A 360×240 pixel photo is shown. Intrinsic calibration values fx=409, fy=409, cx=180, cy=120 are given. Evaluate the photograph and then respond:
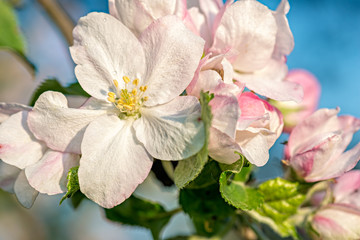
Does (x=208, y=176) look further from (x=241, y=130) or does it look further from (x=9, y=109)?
(x=9, y=109)

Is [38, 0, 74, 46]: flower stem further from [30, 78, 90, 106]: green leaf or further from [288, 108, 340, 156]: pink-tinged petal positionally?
[288, 108, 340, 156]: pink-tinged petal

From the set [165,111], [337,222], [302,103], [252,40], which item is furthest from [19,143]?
[302,103]

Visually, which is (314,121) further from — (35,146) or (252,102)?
(35,146)

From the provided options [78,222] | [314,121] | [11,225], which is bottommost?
[78,222]

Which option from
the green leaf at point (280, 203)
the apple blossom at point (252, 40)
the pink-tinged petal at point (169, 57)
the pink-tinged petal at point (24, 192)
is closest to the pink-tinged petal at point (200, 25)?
the apple blossom at point (252, 40)

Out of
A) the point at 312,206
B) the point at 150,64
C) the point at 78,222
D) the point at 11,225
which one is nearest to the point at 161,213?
the point at 312,206

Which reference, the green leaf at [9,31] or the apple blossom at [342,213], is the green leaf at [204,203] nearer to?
the apple blossom at [342,213]

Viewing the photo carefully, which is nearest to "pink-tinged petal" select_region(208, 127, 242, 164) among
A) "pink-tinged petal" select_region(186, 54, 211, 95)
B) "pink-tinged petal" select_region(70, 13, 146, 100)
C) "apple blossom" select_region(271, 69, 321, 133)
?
"pink-tinged petal" select_region(186, 54, 211, 95)
